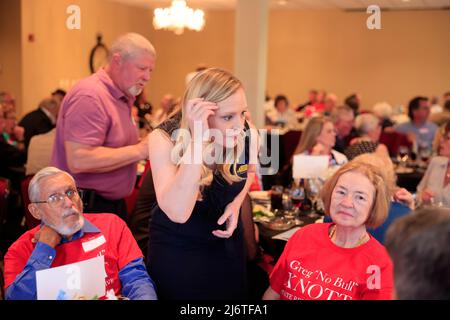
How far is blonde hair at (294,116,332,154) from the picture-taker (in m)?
4.59

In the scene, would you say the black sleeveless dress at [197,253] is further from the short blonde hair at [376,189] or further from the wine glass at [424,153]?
the wine glass at [424,153]

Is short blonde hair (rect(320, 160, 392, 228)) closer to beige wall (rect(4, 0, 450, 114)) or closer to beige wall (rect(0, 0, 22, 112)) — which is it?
beige wall (rect(0, 0, 22, 112))

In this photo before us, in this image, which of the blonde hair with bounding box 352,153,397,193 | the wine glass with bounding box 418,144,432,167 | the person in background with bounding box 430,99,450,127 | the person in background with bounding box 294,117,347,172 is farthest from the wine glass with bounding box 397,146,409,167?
the blonde hair with bounding box 352,153,397,193

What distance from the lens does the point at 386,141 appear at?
22.7 feet

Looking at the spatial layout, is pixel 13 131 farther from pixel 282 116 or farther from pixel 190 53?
pixel 190 53

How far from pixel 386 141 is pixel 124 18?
16.4 feet

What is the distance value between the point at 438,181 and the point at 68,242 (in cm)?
227

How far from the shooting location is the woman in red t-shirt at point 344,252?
5.89 ft

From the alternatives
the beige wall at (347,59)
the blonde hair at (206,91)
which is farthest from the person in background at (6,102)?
the beige wall at (347,59)

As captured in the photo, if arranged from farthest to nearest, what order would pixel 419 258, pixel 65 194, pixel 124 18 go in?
pixel 124 18 < pixel 65 194 < pixel 419 258

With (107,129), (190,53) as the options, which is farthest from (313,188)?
(190,53)
